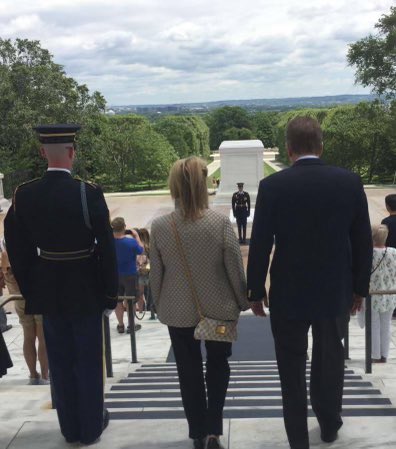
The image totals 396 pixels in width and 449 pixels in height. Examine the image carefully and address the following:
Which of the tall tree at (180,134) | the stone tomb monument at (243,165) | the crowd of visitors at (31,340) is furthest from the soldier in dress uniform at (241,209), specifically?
the tall tree at (180,134)

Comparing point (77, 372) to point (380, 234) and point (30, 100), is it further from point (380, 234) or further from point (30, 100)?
point (30, 100)

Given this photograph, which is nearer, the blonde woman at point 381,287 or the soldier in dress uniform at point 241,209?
the blonde woman at point 381,287

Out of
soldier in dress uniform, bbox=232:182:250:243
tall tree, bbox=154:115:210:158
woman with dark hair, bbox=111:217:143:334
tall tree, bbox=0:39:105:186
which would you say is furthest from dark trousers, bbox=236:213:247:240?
tall tree, bbox=154:115:210:158

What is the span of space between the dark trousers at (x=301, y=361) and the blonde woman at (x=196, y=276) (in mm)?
224

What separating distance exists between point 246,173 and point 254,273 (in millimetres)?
18595

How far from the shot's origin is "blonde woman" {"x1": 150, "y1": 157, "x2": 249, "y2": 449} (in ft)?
9.11

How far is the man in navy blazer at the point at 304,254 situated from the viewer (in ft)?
8.83

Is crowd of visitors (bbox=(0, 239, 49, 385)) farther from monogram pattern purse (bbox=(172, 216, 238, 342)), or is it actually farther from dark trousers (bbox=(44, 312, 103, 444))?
monogram pattern purse (bbox=(172, 216, 238, 342))

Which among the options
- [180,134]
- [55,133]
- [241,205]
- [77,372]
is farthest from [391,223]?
[180,134]

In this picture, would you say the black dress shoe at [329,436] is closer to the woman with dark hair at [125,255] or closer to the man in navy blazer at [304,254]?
the man in navy blazer at [304,254]

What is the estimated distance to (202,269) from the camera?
111 inches

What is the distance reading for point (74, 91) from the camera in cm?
3033

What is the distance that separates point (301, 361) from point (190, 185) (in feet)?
2.96

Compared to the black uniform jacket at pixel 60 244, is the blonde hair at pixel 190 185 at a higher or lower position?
higher
